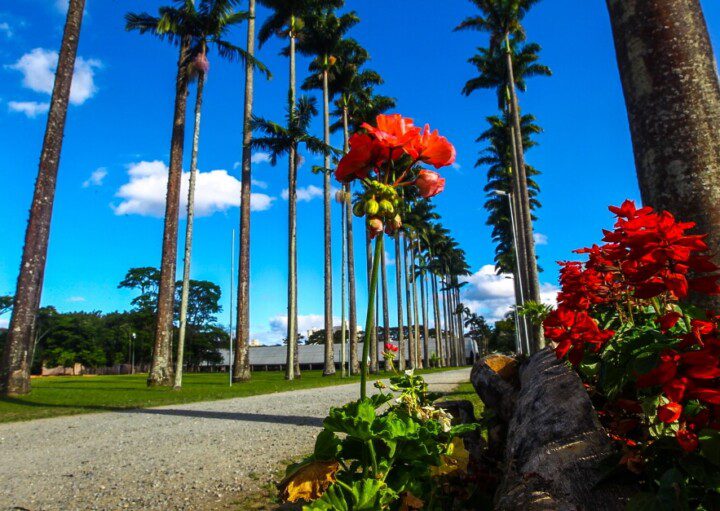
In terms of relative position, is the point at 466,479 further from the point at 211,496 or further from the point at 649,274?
the point at 211,496

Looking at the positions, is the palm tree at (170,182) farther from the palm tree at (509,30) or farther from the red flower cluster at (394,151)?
the red flower cluster at (394,151)

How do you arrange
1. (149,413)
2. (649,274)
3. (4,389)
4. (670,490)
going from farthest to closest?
(4,389), (149,413), (649,274), (670,490)

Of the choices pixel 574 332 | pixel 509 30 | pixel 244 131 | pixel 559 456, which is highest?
pixel 509 30

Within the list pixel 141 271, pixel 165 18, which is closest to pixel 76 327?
pixel 141 271

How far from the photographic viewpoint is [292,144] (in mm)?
24656

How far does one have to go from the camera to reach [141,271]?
66.7 metres

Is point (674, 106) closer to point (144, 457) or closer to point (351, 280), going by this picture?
point (144, 457)

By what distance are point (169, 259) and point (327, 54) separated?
18.7 metres

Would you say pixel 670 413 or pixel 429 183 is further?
pixel 429 183

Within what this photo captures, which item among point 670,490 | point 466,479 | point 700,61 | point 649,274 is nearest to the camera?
point 670,490

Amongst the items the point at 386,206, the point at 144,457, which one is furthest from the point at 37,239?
the point at 386,206

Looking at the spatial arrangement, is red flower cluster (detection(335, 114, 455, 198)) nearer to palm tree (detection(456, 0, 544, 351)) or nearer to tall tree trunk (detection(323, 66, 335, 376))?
palm tree (detection(456, 0, 544, 351))

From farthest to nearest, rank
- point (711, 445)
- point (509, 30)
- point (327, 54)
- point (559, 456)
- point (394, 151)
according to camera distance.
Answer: point (327, 54), point (509, 30), point (559, 456), point (394, 151), point (711, 445)

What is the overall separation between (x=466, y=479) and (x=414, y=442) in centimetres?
65
